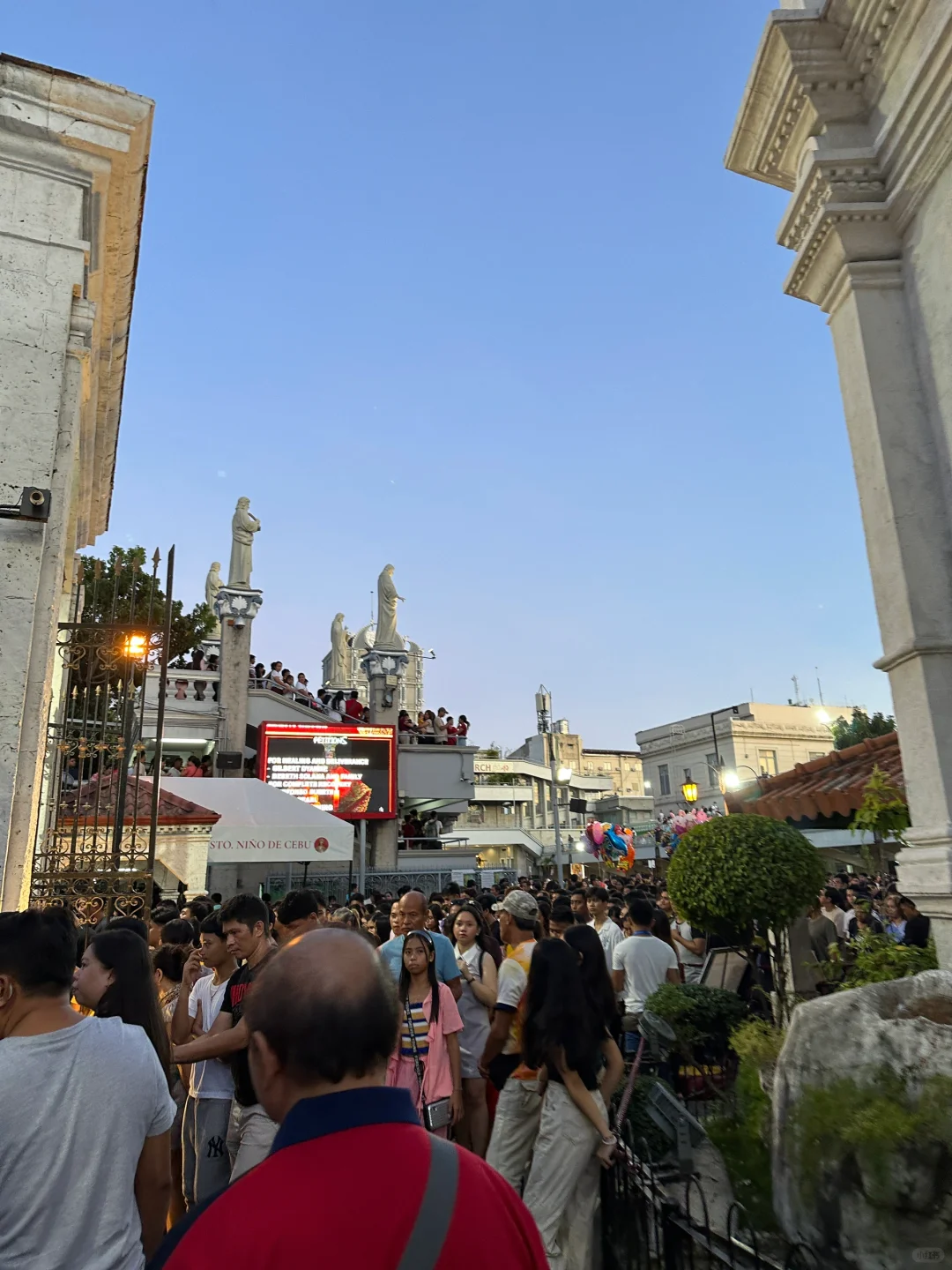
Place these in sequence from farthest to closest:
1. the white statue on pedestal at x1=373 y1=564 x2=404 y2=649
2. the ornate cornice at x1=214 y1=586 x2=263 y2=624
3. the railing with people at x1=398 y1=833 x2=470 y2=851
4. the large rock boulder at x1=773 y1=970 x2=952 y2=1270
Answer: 1. the white statue on pedestal at x1=373 y1=564 x2=404 y2=649
2. the railing with people at x1=398 y1=833 x2=470 y2=851
3. the ornate cornice at x1=214 y1=586 x2=263 y2=624
4. the large rock boulder at x1=773 y1=970 x2=952 y2=1270

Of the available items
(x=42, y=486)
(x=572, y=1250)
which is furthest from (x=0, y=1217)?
(x=42, y=486)

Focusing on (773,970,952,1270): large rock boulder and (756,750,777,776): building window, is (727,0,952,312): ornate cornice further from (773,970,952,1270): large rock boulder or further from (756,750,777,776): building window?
(756,750,777,776): building window

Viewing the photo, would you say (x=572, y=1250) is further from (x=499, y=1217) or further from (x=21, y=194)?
(x=21, y=194)

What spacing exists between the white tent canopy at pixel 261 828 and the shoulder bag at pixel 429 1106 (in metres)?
7.60

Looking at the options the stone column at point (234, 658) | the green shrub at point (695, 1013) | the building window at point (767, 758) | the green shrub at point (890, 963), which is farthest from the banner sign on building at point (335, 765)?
the building window at point (767, 758)

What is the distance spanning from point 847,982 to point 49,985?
3962 millimetres

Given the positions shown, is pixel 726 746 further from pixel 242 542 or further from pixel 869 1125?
pixel 869 1125

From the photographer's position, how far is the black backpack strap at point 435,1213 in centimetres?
121

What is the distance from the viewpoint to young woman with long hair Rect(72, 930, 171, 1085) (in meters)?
3.39

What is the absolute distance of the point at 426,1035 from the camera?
191 inches

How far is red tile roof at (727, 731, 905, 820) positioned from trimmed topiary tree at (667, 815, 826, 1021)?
29 centimetres

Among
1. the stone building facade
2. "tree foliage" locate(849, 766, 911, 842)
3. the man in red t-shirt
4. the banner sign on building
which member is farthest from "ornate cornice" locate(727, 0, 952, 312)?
the banner sign on building

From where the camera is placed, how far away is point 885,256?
4809 mm

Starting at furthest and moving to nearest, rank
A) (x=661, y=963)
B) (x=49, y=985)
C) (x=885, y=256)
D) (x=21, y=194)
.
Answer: (x=661, y=963), (x=21, y=194), (x=885, y=256), (x=49, y=985)
